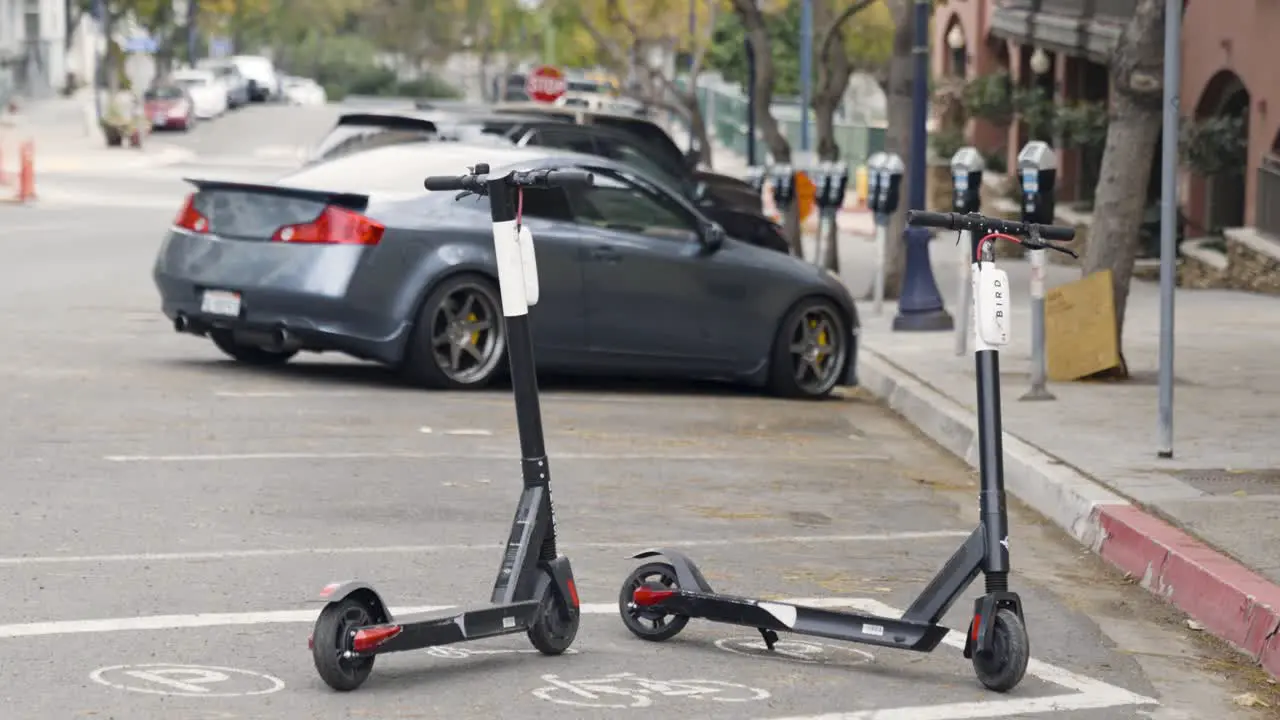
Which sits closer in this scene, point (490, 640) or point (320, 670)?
point (320, 670)

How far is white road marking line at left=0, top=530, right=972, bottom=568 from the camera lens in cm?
809

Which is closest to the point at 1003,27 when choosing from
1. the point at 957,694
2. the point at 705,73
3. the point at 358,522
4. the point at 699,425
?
the point at 699,425

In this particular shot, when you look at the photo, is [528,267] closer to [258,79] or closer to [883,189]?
[883,189]

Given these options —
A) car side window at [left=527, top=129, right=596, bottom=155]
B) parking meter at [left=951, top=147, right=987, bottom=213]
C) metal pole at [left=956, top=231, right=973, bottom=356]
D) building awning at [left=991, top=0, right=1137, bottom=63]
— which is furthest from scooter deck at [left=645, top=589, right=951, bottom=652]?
building awning at [left=991, top=0, right=1137, bottom=63]

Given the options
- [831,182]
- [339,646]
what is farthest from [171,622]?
[831,182]

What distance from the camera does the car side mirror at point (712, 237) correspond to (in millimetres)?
14414

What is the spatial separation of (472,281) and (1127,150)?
4.36m

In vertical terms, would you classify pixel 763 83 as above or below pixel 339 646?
above

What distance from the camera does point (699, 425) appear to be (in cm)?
1301

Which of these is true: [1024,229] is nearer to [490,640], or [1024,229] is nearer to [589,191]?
[490,640]

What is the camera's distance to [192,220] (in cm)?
1405

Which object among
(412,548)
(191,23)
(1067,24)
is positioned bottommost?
(412,548)

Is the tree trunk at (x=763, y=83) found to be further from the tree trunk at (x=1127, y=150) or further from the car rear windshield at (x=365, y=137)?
the tree trunk at (x=1127, y=150)

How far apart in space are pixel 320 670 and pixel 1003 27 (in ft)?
90.4
